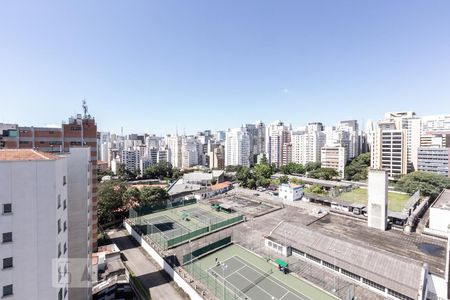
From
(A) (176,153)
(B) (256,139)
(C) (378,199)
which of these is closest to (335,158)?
(B) (256,139)

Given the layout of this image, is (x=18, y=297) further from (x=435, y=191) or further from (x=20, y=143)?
(x=435, y=191)

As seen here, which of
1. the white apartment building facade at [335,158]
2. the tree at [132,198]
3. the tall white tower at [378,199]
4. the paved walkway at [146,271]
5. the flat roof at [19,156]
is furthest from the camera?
the white apartment building facade at [335,158]

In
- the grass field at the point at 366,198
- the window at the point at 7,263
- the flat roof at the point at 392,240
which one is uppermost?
the window at the point at 7,263

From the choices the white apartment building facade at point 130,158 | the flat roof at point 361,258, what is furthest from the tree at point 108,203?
the white apartment building facade at point 130,158

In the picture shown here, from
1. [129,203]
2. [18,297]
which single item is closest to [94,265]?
[18,297]

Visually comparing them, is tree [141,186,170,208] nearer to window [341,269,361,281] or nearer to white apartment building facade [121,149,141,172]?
window [341,269,361,281]

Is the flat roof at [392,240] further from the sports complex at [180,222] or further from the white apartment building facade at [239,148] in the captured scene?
the white apartment building facade at [239,148]

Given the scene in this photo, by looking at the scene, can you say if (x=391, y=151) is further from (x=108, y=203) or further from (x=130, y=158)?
Result: (x=130, y=158)

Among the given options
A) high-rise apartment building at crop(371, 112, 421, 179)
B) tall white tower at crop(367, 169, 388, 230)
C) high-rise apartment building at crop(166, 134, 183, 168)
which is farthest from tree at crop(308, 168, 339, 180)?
high-rise apartment building at crop(166, 134, 183, 168)

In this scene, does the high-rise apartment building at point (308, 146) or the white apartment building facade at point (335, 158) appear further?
the high-rise apartment building at point (308, 146)
